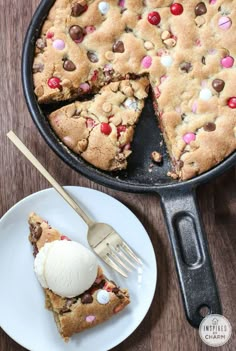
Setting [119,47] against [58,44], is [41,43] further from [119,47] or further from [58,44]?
[119,47]

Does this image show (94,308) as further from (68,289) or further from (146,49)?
(146,49)

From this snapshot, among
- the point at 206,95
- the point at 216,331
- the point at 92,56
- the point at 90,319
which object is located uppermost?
the point at 92,56

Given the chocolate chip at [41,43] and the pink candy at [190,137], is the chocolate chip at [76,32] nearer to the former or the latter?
the chocolate chip at [41,43]

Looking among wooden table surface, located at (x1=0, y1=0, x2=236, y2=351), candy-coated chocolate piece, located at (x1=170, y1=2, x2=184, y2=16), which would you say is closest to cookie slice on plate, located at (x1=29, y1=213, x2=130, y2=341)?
wooden table surface, located at (x1=0, y1=0, x2=236, y2=351)

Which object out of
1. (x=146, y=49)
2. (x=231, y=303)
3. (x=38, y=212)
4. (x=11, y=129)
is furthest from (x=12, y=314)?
(x=146, y=49)

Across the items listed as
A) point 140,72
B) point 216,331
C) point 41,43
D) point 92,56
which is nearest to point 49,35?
point 41,43

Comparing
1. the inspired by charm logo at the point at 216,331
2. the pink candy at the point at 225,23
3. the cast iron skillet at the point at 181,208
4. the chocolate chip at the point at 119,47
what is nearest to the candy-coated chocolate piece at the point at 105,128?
the cast iron skillet at the point at 181,208
